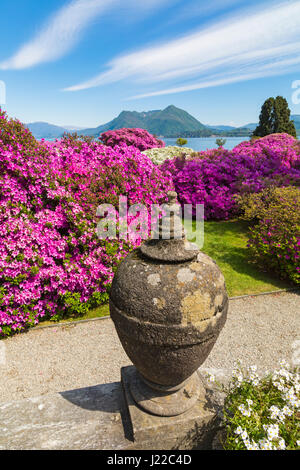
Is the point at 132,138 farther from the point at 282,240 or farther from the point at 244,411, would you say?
the point at 244,411

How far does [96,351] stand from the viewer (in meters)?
5.64

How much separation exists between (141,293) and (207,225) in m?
11.1

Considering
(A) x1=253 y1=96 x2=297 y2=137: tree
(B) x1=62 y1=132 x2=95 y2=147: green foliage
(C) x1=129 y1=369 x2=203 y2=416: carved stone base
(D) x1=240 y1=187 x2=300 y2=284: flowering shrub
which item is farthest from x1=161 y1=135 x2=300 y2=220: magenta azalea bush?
(A) x1=253 y1=96 x2=297 y2=137: tree

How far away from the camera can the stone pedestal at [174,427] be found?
291cm

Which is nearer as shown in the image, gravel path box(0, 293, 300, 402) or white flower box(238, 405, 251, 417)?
white flower box(238, 405, 251, 417)

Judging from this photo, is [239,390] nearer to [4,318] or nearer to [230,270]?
[4,318]

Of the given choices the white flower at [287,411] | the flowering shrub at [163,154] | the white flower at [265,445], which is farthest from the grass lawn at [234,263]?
the flowering shrub at [163,154]

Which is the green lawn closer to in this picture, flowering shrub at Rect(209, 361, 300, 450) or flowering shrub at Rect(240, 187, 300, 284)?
flowering shrub at Rect(240, 187, 300, 284)

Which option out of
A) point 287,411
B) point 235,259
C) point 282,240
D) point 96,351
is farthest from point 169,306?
point 235,259

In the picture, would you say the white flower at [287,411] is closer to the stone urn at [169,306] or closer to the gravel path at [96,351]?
the stone urn at [169,306]

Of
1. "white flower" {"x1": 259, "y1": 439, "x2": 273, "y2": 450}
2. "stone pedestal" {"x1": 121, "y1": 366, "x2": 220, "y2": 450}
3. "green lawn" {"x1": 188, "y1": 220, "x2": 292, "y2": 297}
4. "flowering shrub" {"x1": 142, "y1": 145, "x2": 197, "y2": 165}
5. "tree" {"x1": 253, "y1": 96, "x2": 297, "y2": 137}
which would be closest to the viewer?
"white flower" {"x1": 259, "y1": 439, "x2": 273, "y2": 450}

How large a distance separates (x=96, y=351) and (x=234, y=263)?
5746 mm

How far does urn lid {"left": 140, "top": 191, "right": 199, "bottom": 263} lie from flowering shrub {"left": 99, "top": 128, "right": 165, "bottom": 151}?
2906cm

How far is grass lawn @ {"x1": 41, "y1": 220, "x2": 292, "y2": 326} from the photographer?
7.72 m
